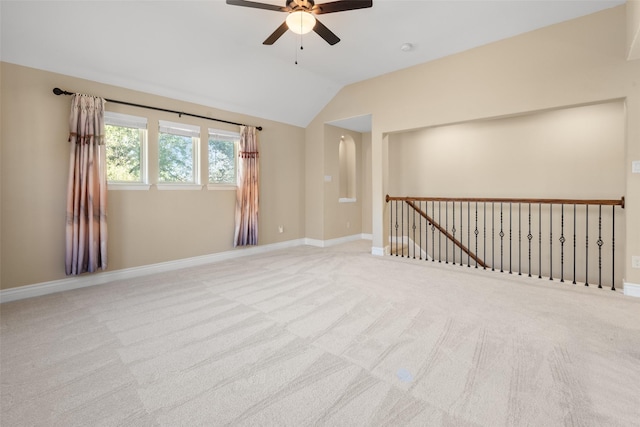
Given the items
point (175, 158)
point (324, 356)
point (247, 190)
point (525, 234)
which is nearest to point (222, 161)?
point (247, 190)

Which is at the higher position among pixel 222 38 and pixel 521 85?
pixel 222 38

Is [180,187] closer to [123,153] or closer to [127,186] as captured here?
[127,186]

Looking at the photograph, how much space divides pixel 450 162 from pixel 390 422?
555 centimetres

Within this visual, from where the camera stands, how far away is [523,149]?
5133 mm

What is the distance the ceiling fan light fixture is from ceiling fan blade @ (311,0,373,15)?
75 millimetres

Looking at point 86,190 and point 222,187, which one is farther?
point 222,187

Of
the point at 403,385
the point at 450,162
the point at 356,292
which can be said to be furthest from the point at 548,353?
the point at 450,162

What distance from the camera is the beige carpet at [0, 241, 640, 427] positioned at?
1479mm

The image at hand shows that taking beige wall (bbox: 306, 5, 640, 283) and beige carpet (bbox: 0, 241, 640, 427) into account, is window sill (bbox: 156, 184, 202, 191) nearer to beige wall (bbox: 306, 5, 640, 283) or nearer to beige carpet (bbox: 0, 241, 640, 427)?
beige carpet (bbox: 0, 241, 640, 427)

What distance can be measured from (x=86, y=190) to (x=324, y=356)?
11.3 feet

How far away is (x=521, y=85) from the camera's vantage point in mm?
3744

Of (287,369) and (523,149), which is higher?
(523,149)

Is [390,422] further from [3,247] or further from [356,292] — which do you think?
[3,247]

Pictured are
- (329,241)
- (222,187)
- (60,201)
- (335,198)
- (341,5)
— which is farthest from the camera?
(335,198)
